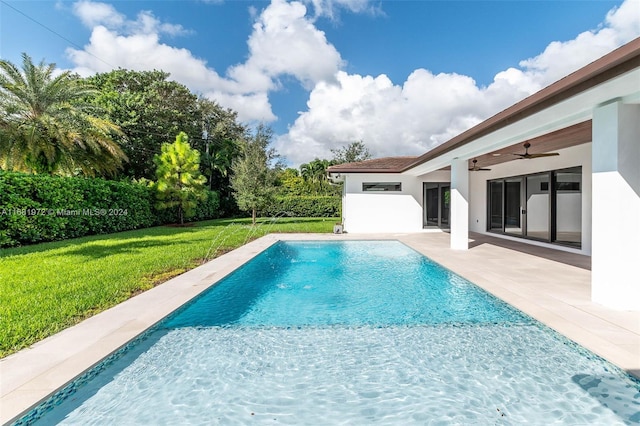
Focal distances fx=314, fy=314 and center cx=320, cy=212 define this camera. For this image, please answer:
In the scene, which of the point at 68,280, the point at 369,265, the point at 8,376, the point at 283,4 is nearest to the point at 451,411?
the point at 8,376

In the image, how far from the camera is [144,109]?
27688 mm

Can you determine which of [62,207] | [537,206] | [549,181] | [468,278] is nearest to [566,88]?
[468,278]

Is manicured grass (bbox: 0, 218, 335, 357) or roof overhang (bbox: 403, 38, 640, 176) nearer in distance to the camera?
roof overhang (bbox: 403, 38, 640, 176)

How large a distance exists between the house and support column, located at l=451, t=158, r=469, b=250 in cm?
3

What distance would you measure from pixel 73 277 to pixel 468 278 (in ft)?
28.2

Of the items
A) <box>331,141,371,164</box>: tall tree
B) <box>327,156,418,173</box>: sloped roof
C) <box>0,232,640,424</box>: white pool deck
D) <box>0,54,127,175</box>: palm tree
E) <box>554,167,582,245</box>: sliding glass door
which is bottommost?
<box>0,232,640,424</box>: white pool deck

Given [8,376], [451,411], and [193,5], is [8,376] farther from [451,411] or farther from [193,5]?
[193,5]

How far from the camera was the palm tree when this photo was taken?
14156 mm

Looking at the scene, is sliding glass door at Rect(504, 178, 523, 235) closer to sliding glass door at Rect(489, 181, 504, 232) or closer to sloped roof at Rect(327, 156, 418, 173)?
sliding glass door at Rect(489, 181, 504, 232)

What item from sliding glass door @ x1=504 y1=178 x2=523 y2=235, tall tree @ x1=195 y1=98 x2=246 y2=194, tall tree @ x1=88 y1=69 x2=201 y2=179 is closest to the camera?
sliding glass door @ x1=504 y1=178 x2=523 y2=235

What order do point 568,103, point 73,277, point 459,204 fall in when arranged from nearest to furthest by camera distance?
point 568,103 < point 73,277 < point 459,204

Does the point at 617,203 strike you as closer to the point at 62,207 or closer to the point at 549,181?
the point at 549,181

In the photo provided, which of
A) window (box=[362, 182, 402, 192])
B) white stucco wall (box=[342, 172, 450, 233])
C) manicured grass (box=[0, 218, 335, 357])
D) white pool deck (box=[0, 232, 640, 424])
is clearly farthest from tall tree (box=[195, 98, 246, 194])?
white pool deck (box=[0, 232, 640, 424])

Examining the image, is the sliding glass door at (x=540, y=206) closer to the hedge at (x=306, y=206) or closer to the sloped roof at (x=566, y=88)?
the sloped roof at (x=566, y=88)
